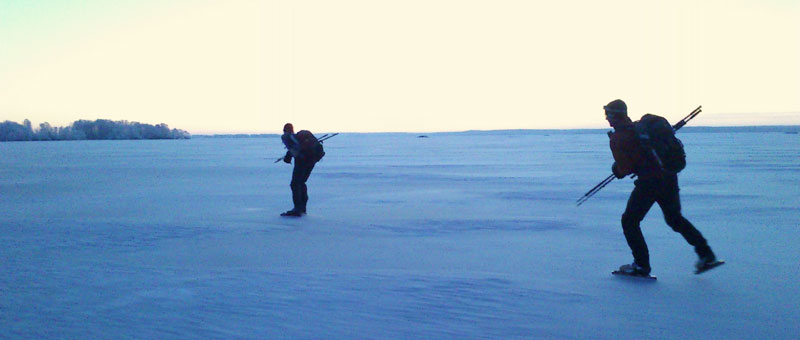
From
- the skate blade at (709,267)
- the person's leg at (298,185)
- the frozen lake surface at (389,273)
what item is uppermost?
the person's leg at (298,185)

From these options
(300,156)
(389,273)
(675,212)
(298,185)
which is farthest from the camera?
(298,185)

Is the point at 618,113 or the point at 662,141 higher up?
the point at 618,113

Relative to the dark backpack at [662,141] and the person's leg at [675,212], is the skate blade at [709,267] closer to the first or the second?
the person's leg at [675,212]

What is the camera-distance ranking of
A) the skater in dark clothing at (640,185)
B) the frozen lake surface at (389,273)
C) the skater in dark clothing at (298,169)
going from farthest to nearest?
the skater in dark clothing at (298,169), the skater in dark clothing at (640,185), the frozen lake surface at (389,273)

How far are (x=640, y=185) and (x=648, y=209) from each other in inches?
7.6

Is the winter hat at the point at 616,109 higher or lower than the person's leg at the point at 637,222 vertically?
higher

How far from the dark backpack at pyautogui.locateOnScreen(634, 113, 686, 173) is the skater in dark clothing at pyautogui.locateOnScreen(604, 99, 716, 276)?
0.04 metres

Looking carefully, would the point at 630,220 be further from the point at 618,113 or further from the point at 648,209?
the point at 618,113

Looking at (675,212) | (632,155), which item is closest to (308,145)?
(632,155)

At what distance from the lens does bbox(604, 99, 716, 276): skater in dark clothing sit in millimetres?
4715

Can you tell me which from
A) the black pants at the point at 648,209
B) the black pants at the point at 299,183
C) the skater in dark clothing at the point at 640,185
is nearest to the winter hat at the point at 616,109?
the skater in dark clothing at the point at 640,185

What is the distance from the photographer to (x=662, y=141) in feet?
15.1

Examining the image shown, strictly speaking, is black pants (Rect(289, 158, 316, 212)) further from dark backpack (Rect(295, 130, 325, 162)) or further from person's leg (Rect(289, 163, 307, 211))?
dark backpack (Rect(295, 130, 325, 162))

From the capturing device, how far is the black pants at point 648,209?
15.6 ft
